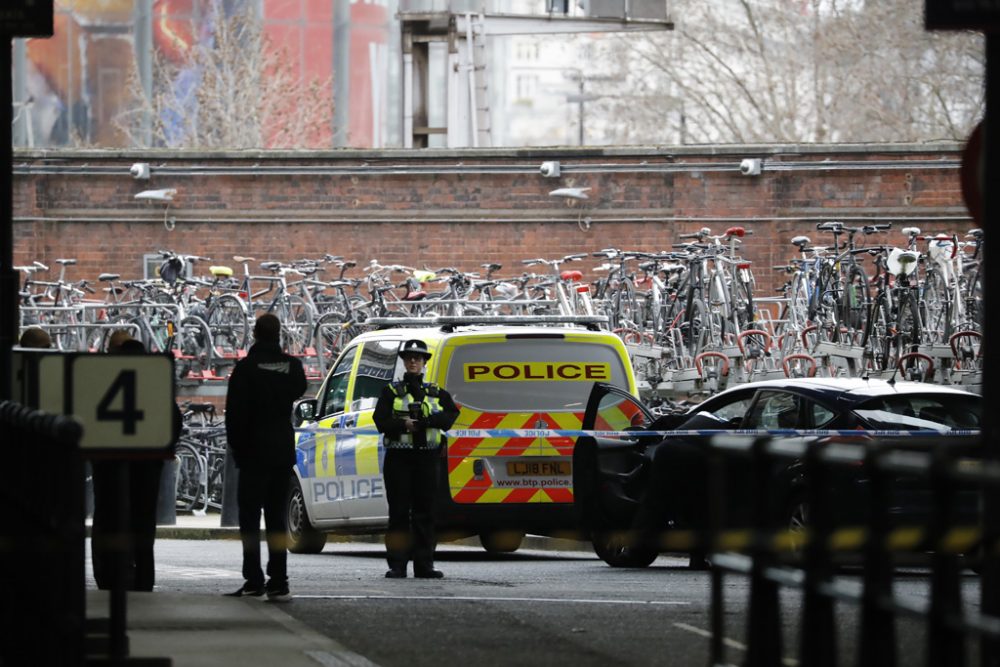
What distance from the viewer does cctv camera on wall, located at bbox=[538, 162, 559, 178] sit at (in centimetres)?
3356

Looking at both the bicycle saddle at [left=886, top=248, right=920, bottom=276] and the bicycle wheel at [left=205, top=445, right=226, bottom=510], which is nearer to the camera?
the bicycle saddle at [left=886, top=248, right=920, bottom=276]

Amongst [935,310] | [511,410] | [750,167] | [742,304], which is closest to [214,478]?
[742,304]

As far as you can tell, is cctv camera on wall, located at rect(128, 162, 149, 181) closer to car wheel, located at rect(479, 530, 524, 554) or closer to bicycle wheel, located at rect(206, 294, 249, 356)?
bicycle wheel, located at rect(206, 294, 249, 356)

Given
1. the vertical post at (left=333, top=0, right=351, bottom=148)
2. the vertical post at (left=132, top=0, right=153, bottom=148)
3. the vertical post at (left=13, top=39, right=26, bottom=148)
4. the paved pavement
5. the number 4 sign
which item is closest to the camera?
the number 4 sign

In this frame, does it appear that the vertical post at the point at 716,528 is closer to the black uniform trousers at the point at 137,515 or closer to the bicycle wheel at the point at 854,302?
the black uniform trousers at the point at 137,515

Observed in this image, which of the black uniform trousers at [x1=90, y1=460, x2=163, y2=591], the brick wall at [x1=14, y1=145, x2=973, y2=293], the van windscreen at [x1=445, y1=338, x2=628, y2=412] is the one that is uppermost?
the brick wall at [x1=14, y1=145, x2=973, y2=293]

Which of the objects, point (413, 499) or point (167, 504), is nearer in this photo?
point (413, 499)

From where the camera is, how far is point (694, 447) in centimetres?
1530

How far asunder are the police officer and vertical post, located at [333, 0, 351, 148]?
5387cm

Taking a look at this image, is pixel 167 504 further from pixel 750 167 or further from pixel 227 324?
pixel 750 167

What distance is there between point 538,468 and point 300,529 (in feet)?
10.3

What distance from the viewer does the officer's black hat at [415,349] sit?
1551cm

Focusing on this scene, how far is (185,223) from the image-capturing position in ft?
114

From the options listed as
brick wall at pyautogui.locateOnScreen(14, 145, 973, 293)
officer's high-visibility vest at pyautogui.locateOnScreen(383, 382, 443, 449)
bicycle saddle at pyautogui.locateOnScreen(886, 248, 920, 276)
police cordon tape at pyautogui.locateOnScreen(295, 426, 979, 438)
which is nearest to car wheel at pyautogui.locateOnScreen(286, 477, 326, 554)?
police cordon tape at pyautogui.locateOnScreen(295, 426, 979, 438)
